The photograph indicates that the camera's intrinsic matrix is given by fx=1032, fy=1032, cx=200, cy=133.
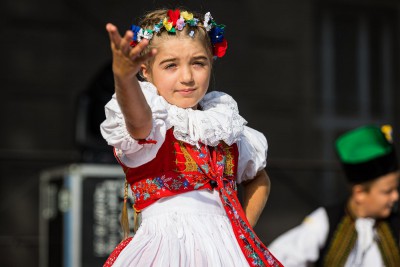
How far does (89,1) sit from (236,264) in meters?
4.88

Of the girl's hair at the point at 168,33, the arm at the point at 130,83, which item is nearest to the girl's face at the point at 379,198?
the girl's hair at the point at 168,33

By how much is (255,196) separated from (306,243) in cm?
138

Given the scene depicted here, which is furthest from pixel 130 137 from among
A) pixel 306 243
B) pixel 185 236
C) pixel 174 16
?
pixel 306 243

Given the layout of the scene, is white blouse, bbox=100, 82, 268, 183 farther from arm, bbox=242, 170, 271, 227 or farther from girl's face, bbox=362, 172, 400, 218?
girl's face, bbox=362, 172, 400, 218

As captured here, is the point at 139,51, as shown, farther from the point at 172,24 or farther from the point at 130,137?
the point at 172,24

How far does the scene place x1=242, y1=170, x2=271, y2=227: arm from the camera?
11.1ft

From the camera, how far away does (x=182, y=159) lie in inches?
124

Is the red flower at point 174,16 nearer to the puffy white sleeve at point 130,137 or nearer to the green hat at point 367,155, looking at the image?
the puffy white sleeve at point 130,137

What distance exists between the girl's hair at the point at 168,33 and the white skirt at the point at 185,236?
→ 1.49 feet

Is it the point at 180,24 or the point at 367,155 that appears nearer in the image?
the point at 180,24

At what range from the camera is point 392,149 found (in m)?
4.86

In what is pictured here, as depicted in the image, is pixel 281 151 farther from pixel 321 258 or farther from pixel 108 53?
pixel 321 258

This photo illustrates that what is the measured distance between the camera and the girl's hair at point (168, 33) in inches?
125

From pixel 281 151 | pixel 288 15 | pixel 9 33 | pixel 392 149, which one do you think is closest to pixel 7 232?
pixel 9 33
